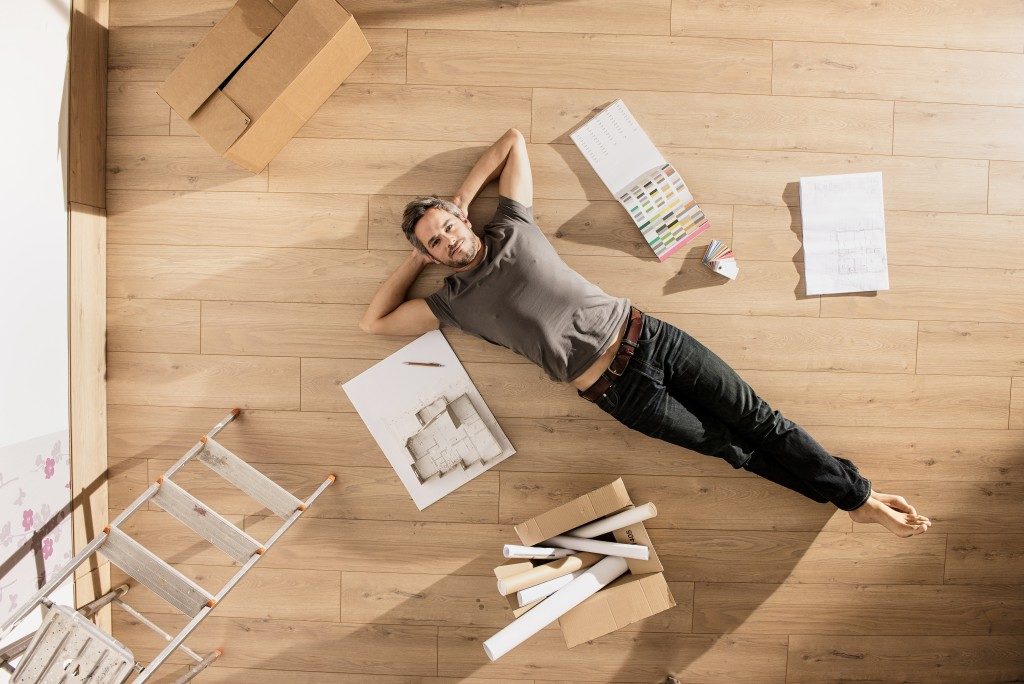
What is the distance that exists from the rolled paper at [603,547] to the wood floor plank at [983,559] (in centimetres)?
104

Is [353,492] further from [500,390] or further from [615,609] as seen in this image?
[615,609]

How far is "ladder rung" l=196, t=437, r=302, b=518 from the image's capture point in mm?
1596

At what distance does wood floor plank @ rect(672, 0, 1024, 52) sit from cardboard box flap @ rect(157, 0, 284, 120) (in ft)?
3.90

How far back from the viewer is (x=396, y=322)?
1731mm

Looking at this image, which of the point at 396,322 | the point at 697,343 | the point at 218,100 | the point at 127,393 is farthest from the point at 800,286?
the point at 127,393

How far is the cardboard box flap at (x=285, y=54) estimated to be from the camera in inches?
61.6

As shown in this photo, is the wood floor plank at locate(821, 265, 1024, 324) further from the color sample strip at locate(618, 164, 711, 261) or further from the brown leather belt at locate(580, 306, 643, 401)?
the brown leather belt at locate(580, 306, 643, 401)

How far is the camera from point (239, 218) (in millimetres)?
1806

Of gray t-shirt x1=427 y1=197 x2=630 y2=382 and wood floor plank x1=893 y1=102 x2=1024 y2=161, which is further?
wood floor plank x1=893 y1=102 x2=1024 y2=161

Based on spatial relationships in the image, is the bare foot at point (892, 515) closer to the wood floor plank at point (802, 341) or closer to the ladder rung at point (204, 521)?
the wood floor plank at point (802, 341)

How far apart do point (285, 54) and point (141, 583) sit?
4.53 feet

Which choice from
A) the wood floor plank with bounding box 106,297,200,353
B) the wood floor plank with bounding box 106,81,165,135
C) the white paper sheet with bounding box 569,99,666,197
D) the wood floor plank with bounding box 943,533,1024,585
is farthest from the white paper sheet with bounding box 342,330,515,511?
the wood floor plank with bounding box 943,533,1024,585

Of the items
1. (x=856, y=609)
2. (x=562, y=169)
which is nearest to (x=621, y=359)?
(x=562, y=169)

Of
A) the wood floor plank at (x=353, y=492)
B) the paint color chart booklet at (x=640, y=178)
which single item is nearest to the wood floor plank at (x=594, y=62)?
the paint color chart booklet at (x=640, y=178)
